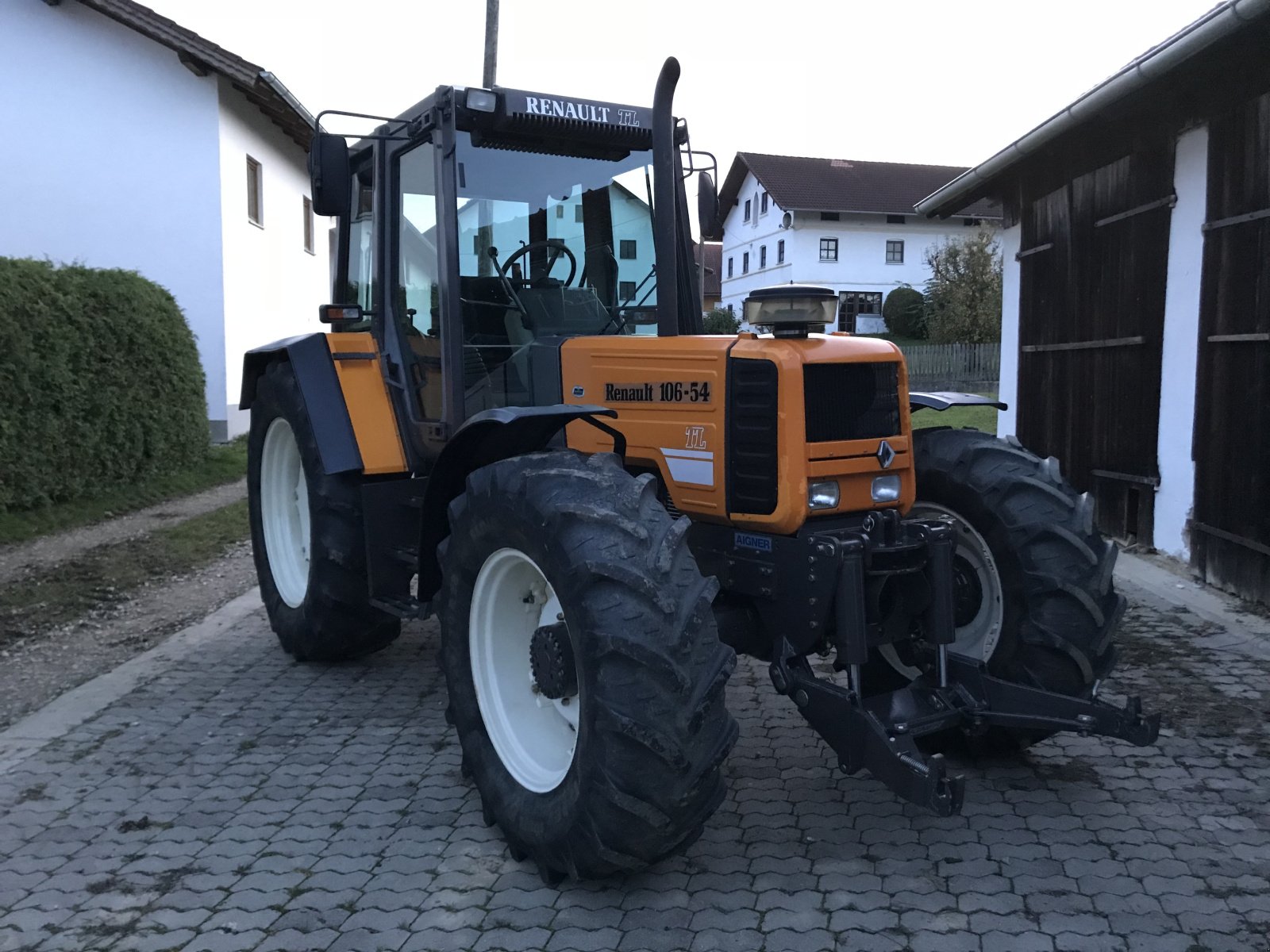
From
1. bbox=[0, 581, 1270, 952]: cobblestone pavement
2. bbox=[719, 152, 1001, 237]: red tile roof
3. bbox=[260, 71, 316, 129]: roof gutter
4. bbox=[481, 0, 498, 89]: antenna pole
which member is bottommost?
bbox=[0, 581, 1270, 952]: cobblestone pavement

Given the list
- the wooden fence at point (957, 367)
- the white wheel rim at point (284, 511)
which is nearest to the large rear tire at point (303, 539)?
the white wheel rim at point (284, 511)

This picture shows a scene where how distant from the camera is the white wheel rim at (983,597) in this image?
389 cm

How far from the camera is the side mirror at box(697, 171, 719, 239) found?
15.0 ft

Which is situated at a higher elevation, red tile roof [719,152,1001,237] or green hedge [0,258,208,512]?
red tile roof [719,152,1001,237]

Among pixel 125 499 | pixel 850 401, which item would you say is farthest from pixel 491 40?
pixel 850 401

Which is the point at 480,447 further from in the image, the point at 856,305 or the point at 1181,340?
the point at 856,305

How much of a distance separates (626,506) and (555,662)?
0.55m

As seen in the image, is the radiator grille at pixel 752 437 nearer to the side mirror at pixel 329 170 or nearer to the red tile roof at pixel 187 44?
the side mirror at pixel 329 170

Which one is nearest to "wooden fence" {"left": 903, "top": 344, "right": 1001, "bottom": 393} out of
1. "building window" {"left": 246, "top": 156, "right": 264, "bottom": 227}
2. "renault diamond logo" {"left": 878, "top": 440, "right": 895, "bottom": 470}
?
"building window" {"left": 246, "top": 156, "right": 264, "bottom": 227}

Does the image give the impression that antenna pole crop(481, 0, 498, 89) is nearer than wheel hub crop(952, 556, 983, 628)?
No

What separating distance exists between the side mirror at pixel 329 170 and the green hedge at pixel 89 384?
17.2 feet

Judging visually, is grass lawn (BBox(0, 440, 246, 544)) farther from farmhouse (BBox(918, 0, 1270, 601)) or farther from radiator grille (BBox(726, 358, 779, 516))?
farmhouse (BBox(918, 0, 1270, 601))

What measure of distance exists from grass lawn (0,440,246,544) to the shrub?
32687mm

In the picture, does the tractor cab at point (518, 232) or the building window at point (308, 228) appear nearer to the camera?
the tractor cab at point (518, 232)
